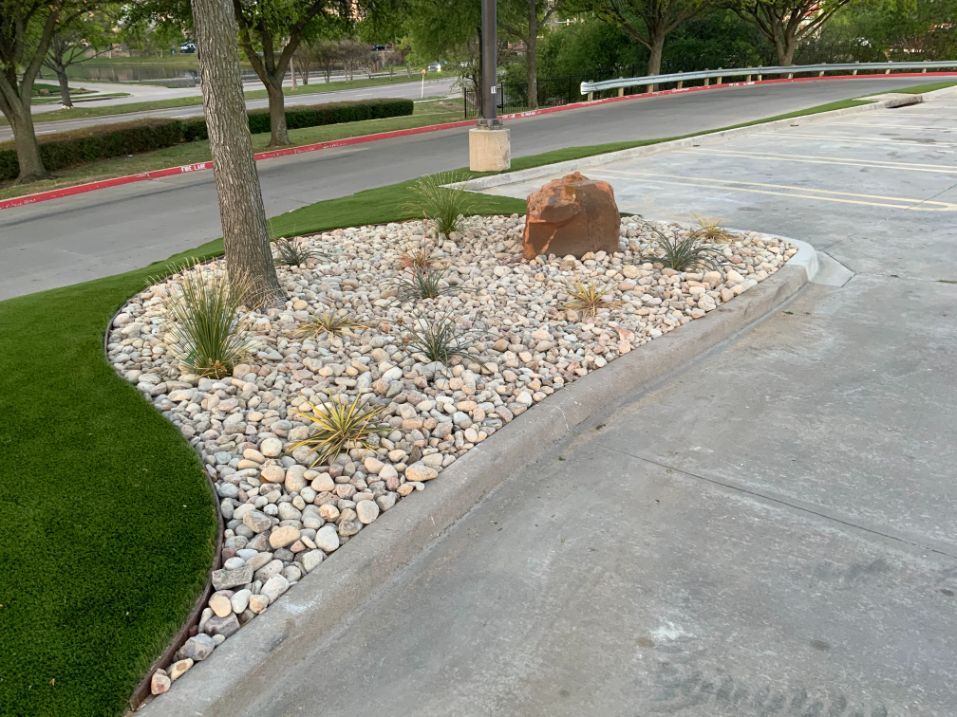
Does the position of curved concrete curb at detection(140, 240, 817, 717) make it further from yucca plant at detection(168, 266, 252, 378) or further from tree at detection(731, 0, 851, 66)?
tree at detection(731, 0, 851, 66)

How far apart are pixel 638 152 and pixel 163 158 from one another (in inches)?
484

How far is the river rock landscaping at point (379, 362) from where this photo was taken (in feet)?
11.8

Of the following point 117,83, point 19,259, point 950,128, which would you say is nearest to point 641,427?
point 19,259

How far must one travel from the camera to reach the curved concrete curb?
9.15 ft

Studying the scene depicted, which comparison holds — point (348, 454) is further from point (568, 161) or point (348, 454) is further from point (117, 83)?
point (117, 83)

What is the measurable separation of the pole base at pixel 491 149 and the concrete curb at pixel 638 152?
14.6 inches

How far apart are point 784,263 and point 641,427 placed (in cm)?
339

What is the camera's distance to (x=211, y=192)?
1462cm

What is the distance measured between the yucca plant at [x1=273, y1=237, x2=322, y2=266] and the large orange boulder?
81.4 inches

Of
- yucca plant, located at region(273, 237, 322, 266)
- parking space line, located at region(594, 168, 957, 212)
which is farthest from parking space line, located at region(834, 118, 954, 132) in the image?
yucca plant, located at region(273, 237, 322, 266)

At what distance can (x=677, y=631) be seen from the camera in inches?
121

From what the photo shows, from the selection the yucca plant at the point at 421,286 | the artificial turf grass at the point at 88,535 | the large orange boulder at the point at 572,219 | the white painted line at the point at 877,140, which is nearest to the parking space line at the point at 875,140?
the white painted line at the point at 877,140

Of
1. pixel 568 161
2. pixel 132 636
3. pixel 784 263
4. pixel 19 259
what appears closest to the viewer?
pixel 132 636

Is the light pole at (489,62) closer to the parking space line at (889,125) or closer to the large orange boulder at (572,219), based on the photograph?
the large orange boulder at (572,219)
